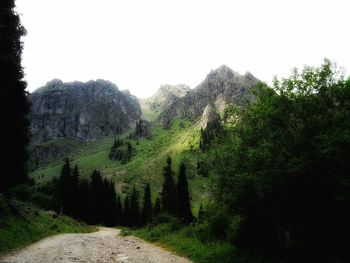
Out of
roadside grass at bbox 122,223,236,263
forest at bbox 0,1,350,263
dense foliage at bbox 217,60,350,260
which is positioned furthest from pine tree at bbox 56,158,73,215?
dense foliage at bbox 217,60,350,260

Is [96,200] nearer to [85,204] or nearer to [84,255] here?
[85,204]

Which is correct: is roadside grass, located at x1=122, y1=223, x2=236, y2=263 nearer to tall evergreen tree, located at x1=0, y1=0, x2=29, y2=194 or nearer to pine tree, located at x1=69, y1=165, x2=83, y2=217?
tall evergreen tree, located at x1=0, y1=0, x2=29, y2=194

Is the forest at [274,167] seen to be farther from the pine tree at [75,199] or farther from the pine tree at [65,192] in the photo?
the pine tree at [75,199]

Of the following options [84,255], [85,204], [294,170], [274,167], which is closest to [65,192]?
[85,204]

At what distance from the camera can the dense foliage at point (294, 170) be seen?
14.5 metres

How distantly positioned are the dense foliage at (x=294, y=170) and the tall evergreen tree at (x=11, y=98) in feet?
51.3

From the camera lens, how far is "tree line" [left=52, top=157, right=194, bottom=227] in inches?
2485

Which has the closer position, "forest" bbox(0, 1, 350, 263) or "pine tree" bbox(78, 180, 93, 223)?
"forest" bbox(0, 1, 350, 263)

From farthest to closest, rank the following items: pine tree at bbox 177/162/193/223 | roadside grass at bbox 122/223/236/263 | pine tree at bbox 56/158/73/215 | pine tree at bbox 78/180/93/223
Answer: pine tree at bbox 78/180/93/223 < pine tree at bbox 56/158/73/215 < pine tree at bbox 177/162/193/223 < roadside grass at bbox 122/223/236/263

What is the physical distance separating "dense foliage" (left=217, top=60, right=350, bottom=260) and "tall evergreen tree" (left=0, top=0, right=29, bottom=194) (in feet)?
51.3

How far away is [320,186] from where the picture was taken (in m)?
14.9

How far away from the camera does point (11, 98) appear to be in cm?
2448

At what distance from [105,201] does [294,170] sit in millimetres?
93027

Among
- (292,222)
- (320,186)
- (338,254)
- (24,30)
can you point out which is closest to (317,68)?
(320,186)
